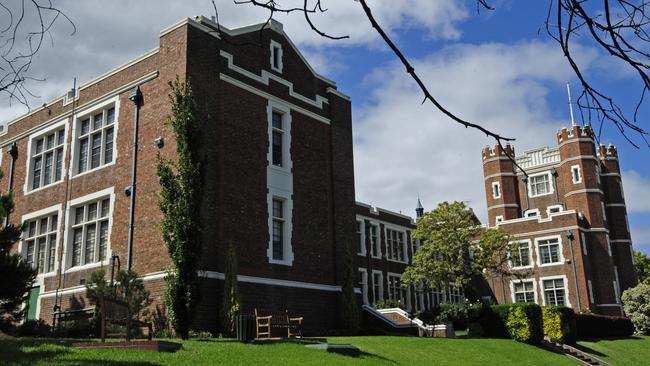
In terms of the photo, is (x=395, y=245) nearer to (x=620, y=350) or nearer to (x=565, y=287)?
(x=565, y=287)

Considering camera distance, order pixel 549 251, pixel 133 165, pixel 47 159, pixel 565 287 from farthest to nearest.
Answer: pixel 549 251, pixel 565 287, pixel 47 159, pixel 133 165

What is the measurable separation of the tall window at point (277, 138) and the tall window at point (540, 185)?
36326 mm

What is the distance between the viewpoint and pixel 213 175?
70.3 ft

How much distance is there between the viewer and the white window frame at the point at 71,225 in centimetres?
2227

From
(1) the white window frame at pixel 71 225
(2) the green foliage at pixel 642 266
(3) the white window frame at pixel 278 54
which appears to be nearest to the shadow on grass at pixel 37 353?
(1) the white window frame at pixel 71 225

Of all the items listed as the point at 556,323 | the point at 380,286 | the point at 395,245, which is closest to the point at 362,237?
the point at 380,286

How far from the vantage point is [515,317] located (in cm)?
2706

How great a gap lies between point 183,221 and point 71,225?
849cm

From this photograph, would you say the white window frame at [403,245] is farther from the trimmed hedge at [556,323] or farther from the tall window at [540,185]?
the trimmed hedge at [556,323]

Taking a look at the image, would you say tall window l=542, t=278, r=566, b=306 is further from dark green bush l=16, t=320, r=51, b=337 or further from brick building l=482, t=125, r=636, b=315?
dark green bush l=16, t=320, r=51, b=337

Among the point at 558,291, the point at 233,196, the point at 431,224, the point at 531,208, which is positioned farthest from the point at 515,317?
the point at 531,208

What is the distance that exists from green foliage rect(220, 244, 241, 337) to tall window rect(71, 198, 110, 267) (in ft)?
16.6

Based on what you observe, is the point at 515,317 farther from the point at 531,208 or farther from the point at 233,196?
the point at 531,208

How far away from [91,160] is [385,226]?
85.1ft
